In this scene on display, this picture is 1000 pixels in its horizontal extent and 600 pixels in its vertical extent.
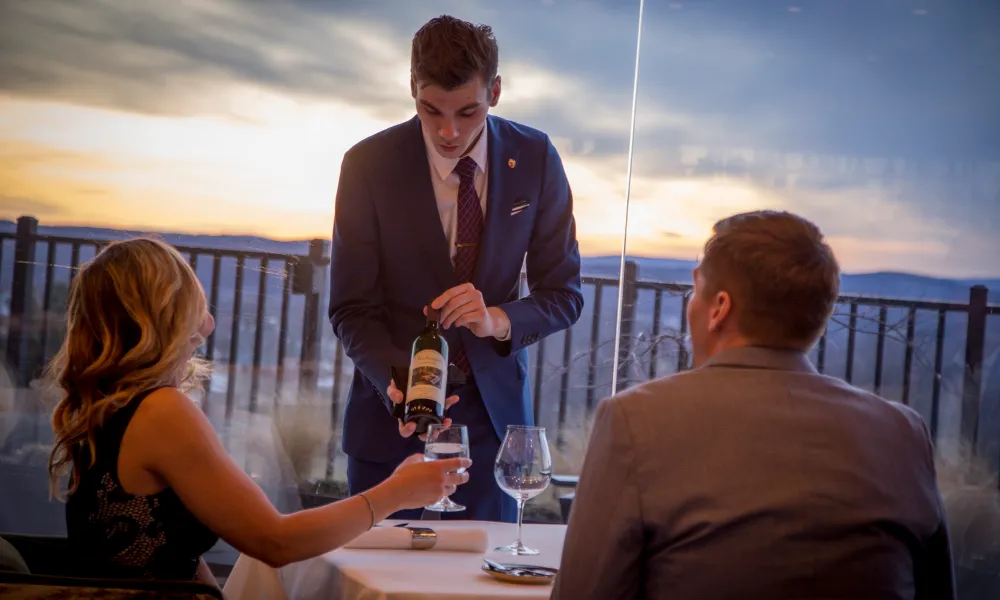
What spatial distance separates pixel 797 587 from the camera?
3.52 feet

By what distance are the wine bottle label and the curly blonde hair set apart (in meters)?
0.41

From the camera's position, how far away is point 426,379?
1.76 metres

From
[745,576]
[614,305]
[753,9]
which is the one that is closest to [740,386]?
[745,576]

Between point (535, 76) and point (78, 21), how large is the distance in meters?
2.19

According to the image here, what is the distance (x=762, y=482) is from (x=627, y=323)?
11.0 feet

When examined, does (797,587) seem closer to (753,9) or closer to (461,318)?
(461,318)

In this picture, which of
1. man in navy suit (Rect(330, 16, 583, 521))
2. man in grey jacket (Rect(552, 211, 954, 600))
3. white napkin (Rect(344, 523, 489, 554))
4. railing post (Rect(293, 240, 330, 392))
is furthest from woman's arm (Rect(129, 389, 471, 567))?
railing post (Rect(293, 240, 330, 392))

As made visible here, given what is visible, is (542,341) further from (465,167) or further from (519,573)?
(519,573)

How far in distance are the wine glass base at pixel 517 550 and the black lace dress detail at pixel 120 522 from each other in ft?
1.58

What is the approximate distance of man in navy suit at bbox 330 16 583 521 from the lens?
2100mm

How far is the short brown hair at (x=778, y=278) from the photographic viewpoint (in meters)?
1.20

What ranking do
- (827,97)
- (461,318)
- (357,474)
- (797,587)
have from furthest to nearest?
(827,97) → (357,474) → (461,318) → (797,587)

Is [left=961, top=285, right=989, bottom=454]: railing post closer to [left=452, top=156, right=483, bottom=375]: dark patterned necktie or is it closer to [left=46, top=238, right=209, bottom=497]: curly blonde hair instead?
[left=452, top=156, right=483, bottom=375]: dark patterned necktie

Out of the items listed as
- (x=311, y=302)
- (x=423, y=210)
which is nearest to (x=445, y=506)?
(x=423, y=210)
